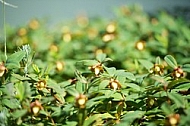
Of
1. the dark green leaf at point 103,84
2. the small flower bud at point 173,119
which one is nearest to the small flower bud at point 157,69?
the dark green leaf at point 103,84

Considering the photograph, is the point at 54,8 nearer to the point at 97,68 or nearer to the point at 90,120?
the point at 97,68

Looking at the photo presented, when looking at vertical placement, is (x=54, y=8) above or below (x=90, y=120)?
above

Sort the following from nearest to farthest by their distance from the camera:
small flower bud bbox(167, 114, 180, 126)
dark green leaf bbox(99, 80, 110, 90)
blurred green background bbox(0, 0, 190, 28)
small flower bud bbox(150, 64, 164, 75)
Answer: small flower bud bbox(167, 114, 180, 126)
dark green leaf bbox(99, 80, 110, 90)
small flower bud bbox(150, 64, 164, 75)
blurred green background bbox(0, 0, 190, 28)

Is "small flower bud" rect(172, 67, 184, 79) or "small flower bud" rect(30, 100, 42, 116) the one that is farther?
"small flower bud" rect(172, 67, 184, 79)

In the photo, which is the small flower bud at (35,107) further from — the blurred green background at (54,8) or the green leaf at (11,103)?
the blurred green background at (54,8)

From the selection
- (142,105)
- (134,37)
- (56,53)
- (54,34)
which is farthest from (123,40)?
(142,105)

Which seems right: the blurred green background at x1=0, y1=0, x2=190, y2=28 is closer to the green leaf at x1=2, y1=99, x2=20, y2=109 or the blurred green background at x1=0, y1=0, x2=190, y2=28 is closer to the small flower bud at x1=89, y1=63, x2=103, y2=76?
the small flower bud at x1=89, y1=63, x2=103, y2=76

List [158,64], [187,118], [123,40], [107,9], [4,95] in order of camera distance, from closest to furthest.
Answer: [187,118] → [4,95] → [158,64] → [123,40] → [107,9]

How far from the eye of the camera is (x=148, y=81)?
162cm

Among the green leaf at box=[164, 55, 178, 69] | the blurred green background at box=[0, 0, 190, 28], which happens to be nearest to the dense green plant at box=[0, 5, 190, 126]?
the green leaf at box=[164, 55, 178, 69]

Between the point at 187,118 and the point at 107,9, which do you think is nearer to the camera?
the point at 187,118

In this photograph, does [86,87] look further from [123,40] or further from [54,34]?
[54,34]

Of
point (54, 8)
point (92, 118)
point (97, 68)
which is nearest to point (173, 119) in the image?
point (92, 118)

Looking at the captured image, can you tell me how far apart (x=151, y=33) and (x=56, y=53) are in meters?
0.68
